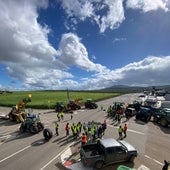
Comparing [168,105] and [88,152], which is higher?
[168,105]

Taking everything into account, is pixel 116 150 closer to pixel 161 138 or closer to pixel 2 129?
pixel 161 138

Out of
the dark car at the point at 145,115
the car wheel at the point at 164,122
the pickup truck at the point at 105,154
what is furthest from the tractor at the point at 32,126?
the car wheel at the point at 164,122

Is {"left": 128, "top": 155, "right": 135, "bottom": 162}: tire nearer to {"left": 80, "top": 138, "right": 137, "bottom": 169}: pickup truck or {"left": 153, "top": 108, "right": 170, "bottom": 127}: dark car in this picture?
{"left": 80, "top": 138, "right": 137, "bottom": 169}: pickup truck

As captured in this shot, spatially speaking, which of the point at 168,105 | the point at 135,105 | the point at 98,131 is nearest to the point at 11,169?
the point at 98,131

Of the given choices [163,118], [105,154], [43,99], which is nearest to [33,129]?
[105,154]

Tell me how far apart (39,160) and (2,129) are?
52.1 feet

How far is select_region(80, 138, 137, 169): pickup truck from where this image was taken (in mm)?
16984

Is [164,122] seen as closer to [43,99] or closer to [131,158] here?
[131,158]

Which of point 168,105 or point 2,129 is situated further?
point 168,105

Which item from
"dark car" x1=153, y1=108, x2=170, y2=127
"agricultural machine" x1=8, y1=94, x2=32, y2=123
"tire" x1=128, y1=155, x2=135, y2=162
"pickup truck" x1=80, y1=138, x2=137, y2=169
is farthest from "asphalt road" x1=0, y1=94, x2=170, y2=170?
"agricultural machine" x1=8, y1=94, x2=32, y2=123

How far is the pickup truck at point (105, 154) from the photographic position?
1698 cm

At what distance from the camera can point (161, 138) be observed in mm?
25672

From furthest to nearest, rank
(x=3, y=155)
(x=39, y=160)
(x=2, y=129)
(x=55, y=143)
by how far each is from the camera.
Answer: (x=2, y=129)
(x=55, y=143)
(x=3, y=155)
(x=39, y=160)

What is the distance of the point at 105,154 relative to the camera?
56.7ft
